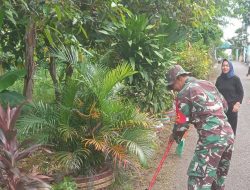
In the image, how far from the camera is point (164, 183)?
598cm

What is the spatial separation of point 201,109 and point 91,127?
1495mm

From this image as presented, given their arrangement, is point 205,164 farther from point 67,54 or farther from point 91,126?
point 67,54

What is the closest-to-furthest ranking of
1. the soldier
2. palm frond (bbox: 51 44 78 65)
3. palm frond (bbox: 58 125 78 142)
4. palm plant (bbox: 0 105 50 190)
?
1. palm plant (bbox: 0 105 50 190)
2. the soldier
3. palm frond (bbox: 58 125 78 142)
4. palm frond (bbox: 51 44 78 65)

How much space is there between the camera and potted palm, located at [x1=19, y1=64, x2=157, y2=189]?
505cm

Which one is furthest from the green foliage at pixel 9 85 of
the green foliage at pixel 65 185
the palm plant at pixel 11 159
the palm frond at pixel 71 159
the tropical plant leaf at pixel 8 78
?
the palm plant at pixel 11 159

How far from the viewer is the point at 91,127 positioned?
5230 mm

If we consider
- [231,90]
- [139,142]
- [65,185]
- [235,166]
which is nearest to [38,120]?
[65,185]

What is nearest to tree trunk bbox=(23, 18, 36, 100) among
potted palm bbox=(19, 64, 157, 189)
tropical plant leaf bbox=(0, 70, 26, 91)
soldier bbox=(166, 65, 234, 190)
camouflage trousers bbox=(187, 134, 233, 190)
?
tropical plant leaf bbox=(0, 70, 26, 91)

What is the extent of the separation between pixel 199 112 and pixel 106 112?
1.24 metres

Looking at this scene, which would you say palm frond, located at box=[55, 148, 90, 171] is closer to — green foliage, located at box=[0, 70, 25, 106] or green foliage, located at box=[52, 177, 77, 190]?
green foliage, located at box=[52, 177, 77, 190]

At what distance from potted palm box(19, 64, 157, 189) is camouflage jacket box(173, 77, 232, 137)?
2.80ft

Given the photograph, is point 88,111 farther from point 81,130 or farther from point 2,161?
point 2,161

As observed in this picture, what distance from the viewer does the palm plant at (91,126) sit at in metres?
5.05

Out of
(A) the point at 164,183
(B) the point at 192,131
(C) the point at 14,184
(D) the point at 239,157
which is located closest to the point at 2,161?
(C) the point at 14,184
